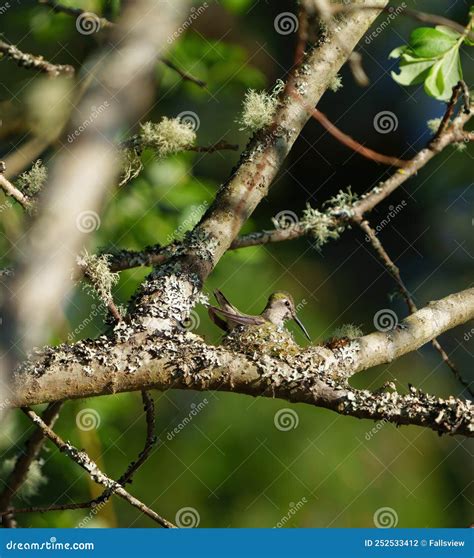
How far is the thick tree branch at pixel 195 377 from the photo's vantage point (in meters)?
1.45

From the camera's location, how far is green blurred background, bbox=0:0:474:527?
8.23 ft

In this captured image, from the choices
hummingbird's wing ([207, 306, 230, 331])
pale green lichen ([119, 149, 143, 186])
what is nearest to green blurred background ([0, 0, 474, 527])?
pale green lichen ([119, 149, 143, 186])

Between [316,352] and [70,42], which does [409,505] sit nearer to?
[316,352]

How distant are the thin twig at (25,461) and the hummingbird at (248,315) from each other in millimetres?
479

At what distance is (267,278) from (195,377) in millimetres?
1604

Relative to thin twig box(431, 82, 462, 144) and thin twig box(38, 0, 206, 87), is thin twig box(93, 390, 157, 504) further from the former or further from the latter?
thin twig box(431, 82, 462, 144)

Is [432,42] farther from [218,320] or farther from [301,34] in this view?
[218,320]

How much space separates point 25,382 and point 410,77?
1275mm

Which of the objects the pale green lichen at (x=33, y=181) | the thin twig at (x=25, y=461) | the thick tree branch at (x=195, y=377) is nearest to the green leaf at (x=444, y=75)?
the thick tree branch at (x=195, y=377)

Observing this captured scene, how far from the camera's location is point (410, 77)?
6.69 ft


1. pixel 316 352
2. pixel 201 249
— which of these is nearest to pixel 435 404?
pixel 316 352

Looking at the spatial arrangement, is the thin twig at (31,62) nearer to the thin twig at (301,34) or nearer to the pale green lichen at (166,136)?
the pale green lichen at (166,136)

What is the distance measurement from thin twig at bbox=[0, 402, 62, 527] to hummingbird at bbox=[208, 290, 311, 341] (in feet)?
1.57

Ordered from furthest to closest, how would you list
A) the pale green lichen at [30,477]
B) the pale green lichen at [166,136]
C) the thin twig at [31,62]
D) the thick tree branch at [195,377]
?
the pale green lichen at [30,477] → the pale green lichen at [166,136] → the thin twig at [31,62] → the thick tree branch at [195,377]
